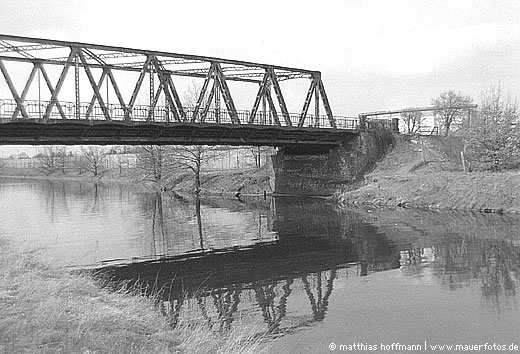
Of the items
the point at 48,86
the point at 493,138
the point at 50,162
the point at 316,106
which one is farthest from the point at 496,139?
the point at 50,162

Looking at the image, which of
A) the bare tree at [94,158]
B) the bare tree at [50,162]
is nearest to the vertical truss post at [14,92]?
the bare tree at [94,158]

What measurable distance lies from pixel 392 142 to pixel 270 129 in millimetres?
20504

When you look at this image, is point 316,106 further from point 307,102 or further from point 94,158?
point 94,158

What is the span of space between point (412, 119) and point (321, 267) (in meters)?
61.5

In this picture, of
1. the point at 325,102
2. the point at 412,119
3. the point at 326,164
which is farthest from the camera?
the point at 412,119

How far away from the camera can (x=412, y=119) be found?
261 ft

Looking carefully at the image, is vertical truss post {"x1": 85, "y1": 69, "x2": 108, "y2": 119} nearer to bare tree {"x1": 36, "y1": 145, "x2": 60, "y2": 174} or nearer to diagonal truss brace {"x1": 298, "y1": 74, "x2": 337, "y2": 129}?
diagonal truss brace {"x1": 298, "y1": 74, "x2": 337, "y2": 129}

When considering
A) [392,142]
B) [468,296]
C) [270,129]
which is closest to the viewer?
[468,296]

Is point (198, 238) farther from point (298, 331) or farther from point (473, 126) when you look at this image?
point (473, 126)

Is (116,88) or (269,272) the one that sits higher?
(116,88)

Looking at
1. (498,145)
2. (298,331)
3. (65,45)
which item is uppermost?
(65,45)

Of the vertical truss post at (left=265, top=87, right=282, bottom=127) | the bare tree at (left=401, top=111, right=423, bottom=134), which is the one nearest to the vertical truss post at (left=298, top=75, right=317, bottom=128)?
the vertical truss post at (left=265, top=87, right=282, bottom=127)

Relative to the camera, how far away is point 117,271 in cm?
2183

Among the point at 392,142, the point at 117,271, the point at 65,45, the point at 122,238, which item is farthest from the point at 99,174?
the point at 117,271
